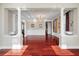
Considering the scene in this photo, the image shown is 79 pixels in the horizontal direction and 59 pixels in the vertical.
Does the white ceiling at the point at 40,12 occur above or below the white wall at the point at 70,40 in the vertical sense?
above

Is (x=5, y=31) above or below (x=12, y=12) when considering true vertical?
below

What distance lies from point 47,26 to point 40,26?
762 millimetres

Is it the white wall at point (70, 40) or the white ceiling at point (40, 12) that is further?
the white ceiling at point (40, 12)

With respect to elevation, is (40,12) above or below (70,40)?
above

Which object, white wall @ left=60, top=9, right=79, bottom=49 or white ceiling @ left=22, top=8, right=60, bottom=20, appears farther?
white ceiling @ left=22, top=8, right=60, bottom=20

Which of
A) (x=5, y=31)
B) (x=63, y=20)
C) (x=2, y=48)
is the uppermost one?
(x=63, y=20)

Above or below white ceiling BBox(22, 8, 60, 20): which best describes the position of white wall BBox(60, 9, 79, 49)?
below

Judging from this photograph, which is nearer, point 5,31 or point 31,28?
point 5,31

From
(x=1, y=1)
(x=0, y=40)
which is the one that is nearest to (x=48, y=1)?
(x=1, y=1)

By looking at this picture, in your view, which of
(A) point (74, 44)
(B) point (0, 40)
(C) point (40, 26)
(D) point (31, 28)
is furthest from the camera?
(C) point (40, 26)

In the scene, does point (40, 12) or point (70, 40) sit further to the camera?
point (40, 12)

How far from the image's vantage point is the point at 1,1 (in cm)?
399

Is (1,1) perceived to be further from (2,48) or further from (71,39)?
(71,39)

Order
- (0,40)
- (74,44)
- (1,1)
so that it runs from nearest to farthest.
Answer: (1,1) < (0,40) < (74,44)
